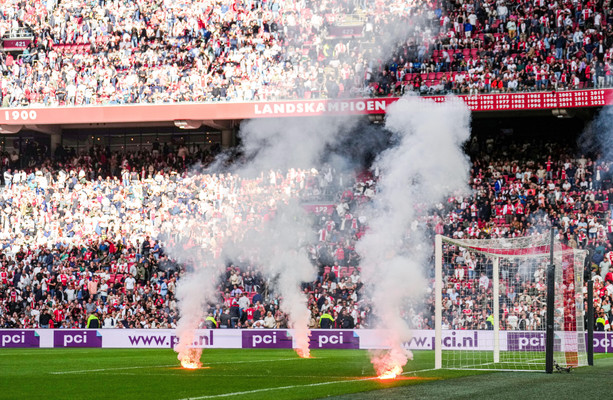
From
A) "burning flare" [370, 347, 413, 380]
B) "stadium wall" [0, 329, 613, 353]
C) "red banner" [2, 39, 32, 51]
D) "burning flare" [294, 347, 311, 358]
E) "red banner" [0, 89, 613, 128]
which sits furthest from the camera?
"red banner" [2, 39, 32, 51]

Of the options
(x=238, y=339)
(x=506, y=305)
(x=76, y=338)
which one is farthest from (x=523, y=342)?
(x=76, y=338)

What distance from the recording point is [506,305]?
26.8m

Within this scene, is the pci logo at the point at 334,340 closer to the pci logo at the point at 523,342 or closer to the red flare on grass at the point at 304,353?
the red flare on grass at the point at 304,353

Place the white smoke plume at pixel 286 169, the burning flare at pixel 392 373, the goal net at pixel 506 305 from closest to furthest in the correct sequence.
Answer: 1. the burning flare at pixel 392 373
2. the goal net at pixel 506 305
3. the white smoke plume at pixel 286 169

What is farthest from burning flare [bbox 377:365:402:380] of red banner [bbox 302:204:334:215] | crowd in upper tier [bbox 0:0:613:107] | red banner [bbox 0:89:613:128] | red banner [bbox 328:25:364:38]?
red banner [bbox 328:25:364:38]

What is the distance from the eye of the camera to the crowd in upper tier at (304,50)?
36156 mm

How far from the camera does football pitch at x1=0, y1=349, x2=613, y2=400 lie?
14.7m

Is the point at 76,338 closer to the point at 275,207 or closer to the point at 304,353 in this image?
the point at 275,207

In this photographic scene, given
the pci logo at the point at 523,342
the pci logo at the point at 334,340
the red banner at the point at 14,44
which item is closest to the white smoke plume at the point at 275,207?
the pci logo at the point at 334,340

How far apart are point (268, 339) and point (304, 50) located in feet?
38.1

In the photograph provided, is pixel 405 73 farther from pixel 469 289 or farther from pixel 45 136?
pixel 45 136

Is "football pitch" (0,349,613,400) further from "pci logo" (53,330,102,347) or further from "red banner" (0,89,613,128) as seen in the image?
"red banner" (0,89,613,128)

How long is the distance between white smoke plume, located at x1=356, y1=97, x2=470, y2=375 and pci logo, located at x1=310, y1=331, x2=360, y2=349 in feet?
4.90

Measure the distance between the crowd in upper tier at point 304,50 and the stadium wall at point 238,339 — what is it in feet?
31.6
